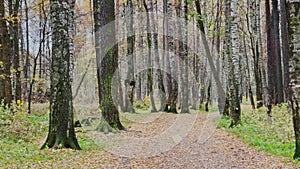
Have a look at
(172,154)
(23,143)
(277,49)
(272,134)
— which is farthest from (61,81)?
(277,49)

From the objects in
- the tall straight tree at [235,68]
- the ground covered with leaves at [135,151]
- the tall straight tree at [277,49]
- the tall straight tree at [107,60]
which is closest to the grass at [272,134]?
the ground covered with leaves at [135,151]

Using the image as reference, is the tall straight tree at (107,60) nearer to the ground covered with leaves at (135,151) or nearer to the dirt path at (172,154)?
the ground covered with leaves at (135,151)

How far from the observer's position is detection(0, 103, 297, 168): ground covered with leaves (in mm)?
7854

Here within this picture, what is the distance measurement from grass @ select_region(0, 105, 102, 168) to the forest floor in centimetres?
19

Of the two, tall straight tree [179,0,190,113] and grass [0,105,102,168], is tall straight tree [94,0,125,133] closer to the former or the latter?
grass [0,105,102,168]

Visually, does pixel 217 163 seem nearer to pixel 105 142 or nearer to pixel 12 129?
pixel 105 142

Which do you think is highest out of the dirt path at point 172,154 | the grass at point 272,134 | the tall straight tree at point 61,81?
the tall straight tree at point 61,81

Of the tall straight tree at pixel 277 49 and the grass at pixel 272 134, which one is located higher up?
the tall straight tree at pixel 277 49

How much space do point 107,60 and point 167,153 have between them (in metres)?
5.91

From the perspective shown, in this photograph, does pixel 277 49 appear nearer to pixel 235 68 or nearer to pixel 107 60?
pixel 235 68

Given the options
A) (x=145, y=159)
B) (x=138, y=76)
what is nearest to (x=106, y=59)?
(x=145, y=159)

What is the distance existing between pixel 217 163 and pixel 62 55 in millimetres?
4985

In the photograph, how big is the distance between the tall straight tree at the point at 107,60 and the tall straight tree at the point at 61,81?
144 inches

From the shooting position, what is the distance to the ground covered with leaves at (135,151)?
25.8 ft
